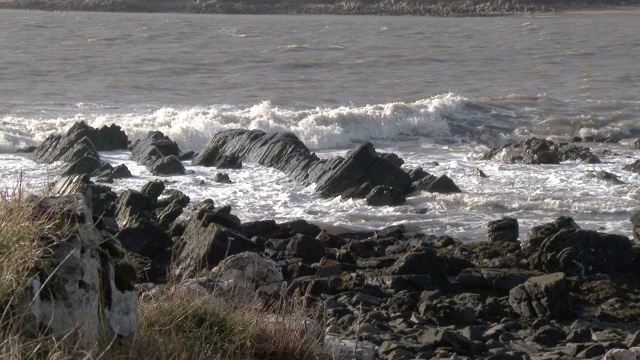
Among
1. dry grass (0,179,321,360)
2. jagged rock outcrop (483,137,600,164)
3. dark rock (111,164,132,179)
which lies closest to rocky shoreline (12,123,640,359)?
dry grass (0,179,321,360)

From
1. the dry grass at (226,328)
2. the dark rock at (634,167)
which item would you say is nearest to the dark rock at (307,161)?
the dark rock at (634,167)

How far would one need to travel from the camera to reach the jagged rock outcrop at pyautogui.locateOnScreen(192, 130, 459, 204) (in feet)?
46.9

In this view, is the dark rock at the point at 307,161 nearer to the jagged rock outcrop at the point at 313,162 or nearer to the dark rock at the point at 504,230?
the jagged rock outcrop at the point at 313,162

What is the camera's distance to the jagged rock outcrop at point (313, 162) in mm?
14305

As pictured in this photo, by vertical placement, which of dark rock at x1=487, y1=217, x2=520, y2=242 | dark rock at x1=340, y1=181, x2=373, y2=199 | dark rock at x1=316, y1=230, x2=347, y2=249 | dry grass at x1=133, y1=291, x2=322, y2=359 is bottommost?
dark rock at x1=340, y1=181, x2=373, y2=199

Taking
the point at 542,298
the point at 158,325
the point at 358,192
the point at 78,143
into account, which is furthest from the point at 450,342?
the point at 78,143

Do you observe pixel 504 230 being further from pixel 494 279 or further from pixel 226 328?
pixel 226 328

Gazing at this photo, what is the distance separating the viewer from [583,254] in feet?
33.1

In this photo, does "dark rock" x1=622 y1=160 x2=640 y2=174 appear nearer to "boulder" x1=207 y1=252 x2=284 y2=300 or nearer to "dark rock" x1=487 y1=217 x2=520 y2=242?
"dark rock" x1=487 y1=217 x2=520 y2=242

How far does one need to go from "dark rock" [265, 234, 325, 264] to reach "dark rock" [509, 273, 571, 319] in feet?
7.89

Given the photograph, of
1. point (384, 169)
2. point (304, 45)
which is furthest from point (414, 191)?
point (304, 45)

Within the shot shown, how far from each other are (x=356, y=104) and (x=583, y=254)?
15848mm

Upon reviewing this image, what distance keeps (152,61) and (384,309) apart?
89.5 feet

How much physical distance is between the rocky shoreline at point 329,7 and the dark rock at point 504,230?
66137mm
